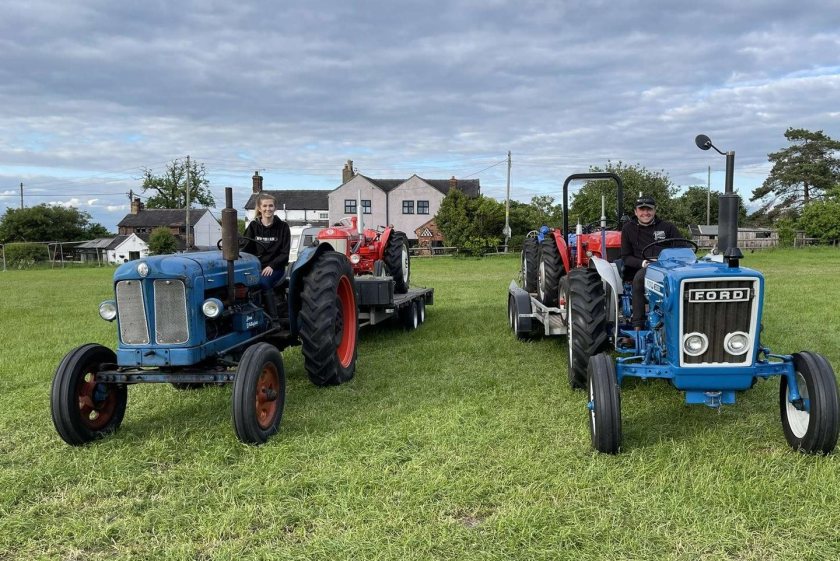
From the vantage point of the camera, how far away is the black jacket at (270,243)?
244 inches

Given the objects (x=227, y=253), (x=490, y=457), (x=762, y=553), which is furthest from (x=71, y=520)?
(x=762, y=553)

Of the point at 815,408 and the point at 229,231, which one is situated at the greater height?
the point at 229,231

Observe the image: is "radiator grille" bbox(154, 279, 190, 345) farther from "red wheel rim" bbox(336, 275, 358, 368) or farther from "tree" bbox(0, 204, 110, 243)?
"tree" bbox(0, 204, 110, 243)

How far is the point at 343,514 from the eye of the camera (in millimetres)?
3365

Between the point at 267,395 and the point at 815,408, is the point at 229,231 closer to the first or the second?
the point at 267,395

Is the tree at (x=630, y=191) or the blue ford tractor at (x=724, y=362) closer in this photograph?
the blue ford tractor at (x=724, y=362)

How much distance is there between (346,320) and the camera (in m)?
6.79

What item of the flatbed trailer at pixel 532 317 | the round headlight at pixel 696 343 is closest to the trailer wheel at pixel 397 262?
the flatbed trailer at pixel 532 317

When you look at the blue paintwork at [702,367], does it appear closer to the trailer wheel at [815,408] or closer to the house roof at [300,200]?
the trailer wheel at [815,408]

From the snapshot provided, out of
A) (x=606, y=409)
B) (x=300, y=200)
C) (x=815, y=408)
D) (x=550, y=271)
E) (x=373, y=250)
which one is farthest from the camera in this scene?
(x=300, y=200)

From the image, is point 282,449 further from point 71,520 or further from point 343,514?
point 71,520

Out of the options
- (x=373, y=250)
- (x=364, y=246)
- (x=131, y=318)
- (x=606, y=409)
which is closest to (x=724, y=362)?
(x=606, y=409)

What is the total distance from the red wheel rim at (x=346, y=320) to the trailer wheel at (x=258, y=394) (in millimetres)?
1894

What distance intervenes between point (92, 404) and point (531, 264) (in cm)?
636
